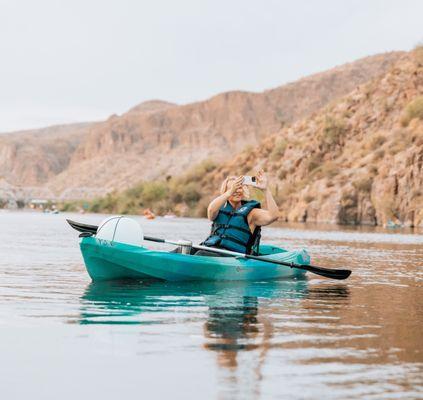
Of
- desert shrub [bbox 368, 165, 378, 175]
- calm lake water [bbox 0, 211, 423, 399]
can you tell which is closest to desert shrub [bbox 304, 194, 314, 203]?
desert shrub [bbox 368, 165, 378, 175]

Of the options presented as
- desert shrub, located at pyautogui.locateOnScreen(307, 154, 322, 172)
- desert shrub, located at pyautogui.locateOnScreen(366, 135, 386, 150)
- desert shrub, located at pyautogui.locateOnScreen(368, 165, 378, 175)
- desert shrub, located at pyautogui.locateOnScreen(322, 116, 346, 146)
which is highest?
desert shrub, located at pyautogui.locateOnScreen(322, 116, 346, 146)

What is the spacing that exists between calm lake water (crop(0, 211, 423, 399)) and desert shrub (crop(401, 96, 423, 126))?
56.6 metres

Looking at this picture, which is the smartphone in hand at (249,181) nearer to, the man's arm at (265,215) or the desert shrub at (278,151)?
the man's arm at (265,215)

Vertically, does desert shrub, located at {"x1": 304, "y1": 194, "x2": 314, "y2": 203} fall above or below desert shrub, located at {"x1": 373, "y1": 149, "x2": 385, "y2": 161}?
below

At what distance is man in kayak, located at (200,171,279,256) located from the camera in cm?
1315

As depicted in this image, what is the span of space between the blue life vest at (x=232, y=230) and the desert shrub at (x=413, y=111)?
5662cm

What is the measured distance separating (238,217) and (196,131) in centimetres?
16067

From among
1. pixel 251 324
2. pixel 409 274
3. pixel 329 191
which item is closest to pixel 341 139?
pixel 329 191

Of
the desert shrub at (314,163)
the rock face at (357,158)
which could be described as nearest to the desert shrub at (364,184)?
the rock face at (357,158)

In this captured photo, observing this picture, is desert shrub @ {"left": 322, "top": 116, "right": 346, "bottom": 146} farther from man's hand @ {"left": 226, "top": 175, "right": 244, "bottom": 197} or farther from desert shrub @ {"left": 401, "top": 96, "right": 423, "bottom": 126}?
man's hand @ {"left": 226, "top": 175, "right": 244, "bottom": 197}

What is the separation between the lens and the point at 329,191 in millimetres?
65250

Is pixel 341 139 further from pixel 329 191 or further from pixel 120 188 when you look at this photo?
pixel 120 188

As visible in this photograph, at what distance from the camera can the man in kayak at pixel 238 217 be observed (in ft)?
43.1

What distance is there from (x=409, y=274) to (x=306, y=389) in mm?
11057
